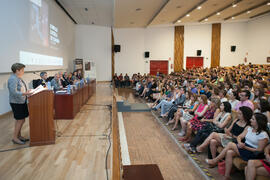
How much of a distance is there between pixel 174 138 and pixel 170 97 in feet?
6.67

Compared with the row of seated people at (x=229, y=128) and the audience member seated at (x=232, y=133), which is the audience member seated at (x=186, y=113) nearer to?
the row of seated people at (x=229, y=128)

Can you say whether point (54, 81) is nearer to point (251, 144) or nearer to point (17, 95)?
point (17, 95)

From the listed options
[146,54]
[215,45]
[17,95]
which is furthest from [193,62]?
[17,95]

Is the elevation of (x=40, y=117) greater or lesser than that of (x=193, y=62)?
lesser

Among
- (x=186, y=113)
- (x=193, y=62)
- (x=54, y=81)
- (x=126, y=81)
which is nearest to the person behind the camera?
(x=186, y=113)

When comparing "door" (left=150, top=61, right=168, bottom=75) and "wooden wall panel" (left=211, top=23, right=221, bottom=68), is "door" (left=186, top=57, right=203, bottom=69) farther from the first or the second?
"door" (left=150, top=61, right=168, bottom=75)

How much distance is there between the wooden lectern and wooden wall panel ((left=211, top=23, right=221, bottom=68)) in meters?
14.5

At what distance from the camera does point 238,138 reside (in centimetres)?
265

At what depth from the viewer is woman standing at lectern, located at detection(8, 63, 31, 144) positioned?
113 inches

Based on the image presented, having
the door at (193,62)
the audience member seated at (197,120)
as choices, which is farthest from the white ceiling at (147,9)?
the audience member seated at (197,120)

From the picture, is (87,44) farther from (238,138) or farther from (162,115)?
(238,138)

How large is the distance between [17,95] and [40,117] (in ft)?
1.55

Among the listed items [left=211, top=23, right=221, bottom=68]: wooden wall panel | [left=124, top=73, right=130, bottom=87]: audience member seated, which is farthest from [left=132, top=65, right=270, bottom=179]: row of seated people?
[left=211, top=23, right=221, bottom=68]: wooden wall panel

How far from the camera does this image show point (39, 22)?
22.3ft
